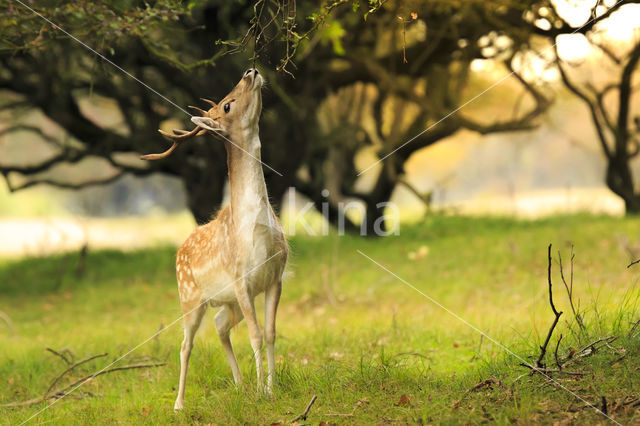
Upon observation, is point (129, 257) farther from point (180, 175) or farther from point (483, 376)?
point (483, 376)

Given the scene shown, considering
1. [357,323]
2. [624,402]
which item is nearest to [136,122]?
[357,323]

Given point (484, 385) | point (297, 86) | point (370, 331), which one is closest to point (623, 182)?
point (297, 86)

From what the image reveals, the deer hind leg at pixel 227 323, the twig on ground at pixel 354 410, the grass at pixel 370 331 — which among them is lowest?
the grass at pixel 370 331

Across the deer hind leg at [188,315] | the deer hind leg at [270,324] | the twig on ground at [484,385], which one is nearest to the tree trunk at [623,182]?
the twig on ground at [484,385]

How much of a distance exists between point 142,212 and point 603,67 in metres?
18.1

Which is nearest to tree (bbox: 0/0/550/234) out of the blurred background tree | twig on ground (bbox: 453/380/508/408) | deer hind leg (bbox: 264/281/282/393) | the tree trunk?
the blurred background tree

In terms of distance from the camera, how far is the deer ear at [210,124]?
489cm

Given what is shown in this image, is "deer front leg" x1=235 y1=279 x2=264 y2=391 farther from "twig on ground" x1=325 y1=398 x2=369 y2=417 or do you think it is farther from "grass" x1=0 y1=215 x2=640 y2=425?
"twig on ground" x1=325 y1=398 x2=369 y2=417

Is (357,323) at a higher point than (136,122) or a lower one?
lower

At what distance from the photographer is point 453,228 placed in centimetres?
1630

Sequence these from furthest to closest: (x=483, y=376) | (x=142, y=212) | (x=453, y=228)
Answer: (x=142, y=212) → (x=453, y=228) → (x=483, y=376)

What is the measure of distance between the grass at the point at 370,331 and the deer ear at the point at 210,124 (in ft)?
4.40

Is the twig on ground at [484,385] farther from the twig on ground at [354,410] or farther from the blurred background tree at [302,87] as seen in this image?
the blurred background tree at [302,87]

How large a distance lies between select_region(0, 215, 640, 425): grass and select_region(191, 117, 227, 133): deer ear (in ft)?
4.40
